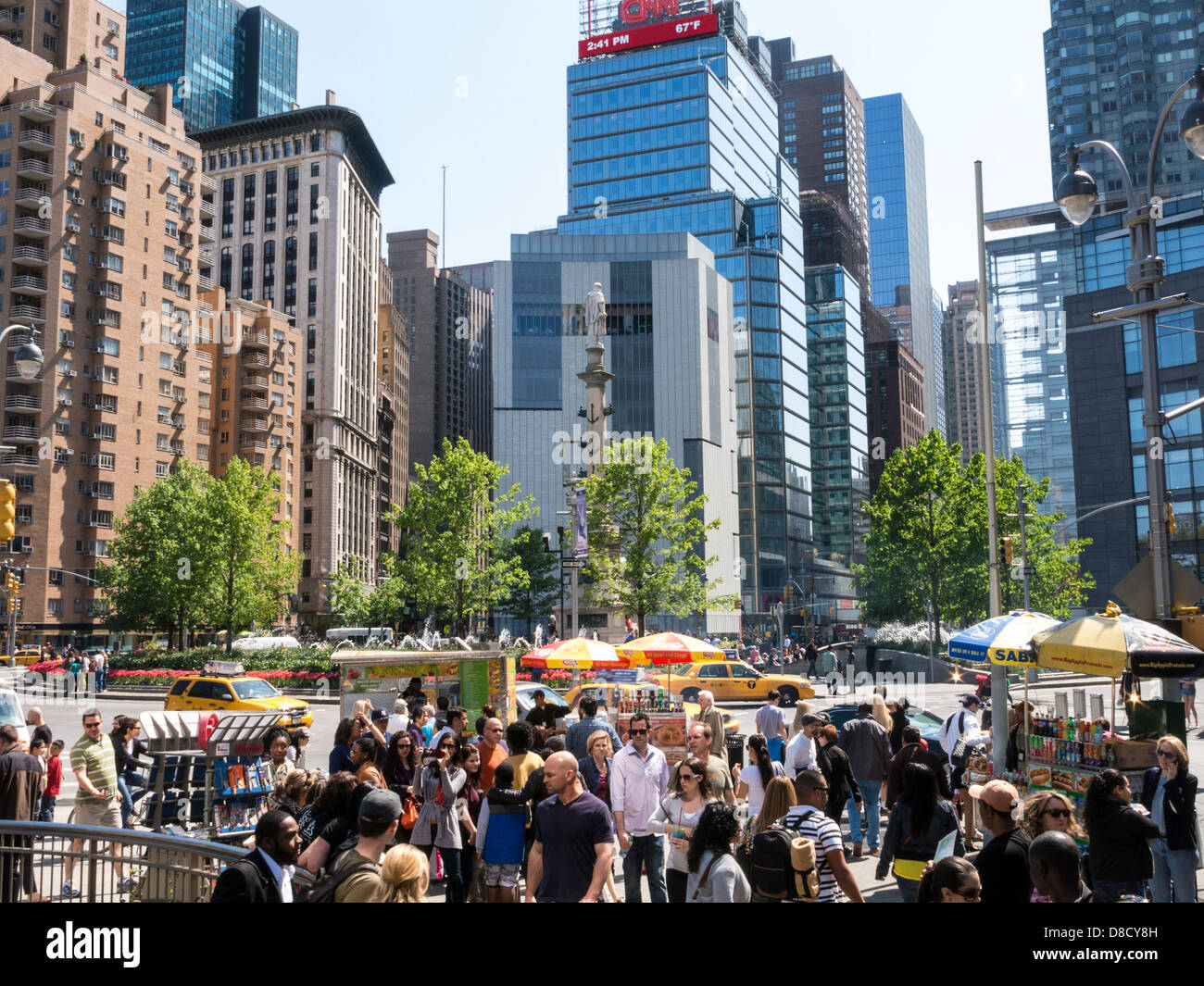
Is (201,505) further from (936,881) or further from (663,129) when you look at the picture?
(663,129)

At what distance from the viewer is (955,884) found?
5500 millimetres

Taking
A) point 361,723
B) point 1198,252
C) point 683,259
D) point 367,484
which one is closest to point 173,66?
point 367,484

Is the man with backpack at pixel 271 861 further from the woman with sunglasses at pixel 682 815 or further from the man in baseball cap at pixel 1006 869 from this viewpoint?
the man in baseball cap at pixel 1006 869

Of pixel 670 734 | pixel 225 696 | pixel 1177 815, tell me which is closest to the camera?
pixel 1177 815

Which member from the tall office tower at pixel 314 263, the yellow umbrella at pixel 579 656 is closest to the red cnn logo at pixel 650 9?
the tall office tower at pixel 314 263

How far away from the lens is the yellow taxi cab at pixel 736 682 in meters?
34.0

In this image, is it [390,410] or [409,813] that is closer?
[409,813]

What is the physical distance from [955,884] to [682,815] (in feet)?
8.69

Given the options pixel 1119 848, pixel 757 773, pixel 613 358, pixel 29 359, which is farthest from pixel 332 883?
pixel 613 358

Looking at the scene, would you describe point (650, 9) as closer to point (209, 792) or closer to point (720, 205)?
point (720, 205)

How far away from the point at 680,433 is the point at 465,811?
89.5 m

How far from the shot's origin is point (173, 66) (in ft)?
584

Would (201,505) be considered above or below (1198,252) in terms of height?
below

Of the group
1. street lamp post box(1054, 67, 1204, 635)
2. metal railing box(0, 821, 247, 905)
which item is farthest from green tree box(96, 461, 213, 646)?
metal railing box(0, 821, 247, 905)
